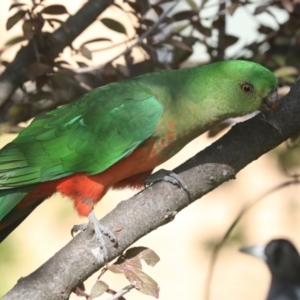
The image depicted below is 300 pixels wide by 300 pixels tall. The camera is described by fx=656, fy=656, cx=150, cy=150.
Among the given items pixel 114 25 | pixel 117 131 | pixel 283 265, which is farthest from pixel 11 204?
pixel 283 265

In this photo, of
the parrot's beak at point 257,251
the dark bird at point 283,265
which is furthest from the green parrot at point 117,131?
the parrot's beak at point 257,251

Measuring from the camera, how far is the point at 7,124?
296cm

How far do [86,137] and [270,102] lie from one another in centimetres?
78

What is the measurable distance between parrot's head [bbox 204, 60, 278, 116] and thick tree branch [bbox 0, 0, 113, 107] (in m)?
0.68

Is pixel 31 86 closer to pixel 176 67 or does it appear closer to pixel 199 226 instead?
pixel 176 67

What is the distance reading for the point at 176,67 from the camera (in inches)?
126

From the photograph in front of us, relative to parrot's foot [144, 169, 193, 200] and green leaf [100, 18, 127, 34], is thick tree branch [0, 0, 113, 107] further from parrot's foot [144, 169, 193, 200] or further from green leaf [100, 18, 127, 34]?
parrot's foot [144, 169, 193, 200]

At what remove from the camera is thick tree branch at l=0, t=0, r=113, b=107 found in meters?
2.97

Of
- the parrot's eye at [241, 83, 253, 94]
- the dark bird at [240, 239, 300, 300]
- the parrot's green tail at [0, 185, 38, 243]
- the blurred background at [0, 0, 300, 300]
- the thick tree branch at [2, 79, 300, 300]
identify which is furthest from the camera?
the dark bird at [240, 239, 300, 300]

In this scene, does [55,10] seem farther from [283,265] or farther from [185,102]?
[283,265]

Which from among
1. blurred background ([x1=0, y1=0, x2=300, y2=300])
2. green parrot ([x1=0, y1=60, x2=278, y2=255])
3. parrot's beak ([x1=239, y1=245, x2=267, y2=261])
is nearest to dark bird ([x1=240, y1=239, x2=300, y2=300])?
parrot's beak ([x1=239, y1=245, x2=267, y2=261])

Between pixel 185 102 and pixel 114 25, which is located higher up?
pixel 114 25

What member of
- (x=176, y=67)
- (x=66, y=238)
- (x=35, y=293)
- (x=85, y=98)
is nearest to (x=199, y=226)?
(x=66, y=238)

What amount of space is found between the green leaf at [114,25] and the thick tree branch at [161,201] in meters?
0.77
